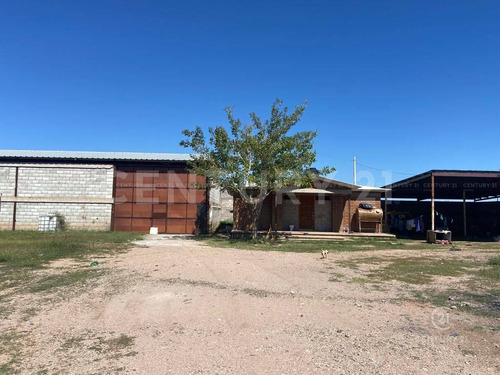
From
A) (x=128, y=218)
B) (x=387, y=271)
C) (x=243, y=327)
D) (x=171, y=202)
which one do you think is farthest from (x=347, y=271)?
(x=128, y=218)

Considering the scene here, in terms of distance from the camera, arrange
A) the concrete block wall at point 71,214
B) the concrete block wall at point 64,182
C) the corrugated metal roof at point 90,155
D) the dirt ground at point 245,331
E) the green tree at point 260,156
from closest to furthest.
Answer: the dirt ground at point 245,331 < the green tree at point 260,156 < the concrete block wall at point 71,214 < the concrete block wall at point 64,182 < the corrugated metal roof at point 90,155

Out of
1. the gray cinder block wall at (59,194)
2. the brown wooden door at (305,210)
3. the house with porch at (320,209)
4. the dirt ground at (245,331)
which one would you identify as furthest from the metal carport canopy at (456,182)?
the gray cinder block wall at (59,194)

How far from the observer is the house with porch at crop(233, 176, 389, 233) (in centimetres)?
2044

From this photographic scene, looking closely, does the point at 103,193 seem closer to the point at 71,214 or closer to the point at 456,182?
the point at 71,214

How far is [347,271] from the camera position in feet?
31.0

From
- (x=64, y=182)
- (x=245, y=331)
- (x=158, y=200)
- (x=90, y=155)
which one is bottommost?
(x=245, y=331)

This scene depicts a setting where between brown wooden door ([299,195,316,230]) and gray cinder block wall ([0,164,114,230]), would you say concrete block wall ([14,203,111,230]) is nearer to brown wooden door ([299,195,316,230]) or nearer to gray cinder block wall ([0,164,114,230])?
gray cinder block wall ([0,164,114,230])

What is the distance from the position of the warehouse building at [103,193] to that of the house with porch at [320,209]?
4.16 metres

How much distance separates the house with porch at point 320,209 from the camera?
805 inches

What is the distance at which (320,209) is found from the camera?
21.4 metres

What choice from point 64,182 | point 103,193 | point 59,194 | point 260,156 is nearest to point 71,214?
point 59,194

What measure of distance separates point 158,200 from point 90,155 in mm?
5840

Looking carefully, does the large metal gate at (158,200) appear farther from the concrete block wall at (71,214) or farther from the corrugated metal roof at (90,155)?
the corrugated metal roof at (90,155)

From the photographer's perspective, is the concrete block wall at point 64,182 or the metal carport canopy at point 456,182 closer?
the metal carport canopy at point 456,182
